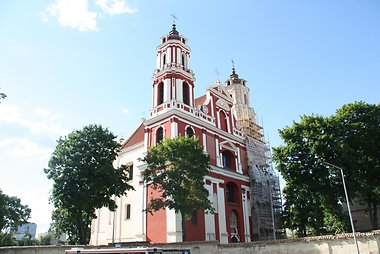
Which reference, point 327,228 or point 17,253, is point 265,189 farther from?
point 17,253

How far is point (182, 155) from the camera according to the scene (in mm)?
25359

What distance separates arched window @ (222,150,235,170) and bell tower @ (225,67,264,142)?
771 cm

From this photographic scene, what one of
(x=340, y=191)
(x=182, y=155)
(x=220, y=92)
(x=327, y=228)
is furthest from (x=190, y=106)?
(x=327, y=228)

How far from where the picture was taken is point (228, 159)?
4162 cm

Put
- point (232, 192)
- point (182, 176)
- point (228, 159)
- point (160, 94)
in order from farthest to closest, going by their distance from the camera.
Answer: point (228, 159)
point (232, 192)
point (160, 94)
point (182, 176)

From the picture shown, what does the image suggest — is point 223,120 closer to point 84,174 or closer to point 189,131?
point 189,131

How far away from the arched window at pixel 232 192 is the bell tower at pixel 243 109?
1141 centimetres

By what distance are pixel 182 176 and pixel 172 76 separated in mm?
16498

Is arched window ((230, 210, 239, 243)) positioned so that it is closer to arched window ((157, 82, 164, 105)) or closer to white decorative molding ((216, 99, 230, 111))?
white decorative molding ((216, 99, 230, 111))

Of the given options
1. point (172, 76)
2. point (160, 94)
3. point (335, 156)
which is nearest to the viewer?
point (335, 156)

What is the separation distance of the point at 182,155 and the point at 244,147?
20.5m

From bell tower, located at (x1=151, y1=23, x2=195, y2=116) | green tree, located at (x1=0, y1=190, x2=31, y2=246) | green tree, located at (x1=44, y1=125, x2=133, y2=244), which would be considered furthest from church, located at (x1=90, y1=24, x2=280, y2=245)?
green tree, located at (x1=0, y1=190, x2=31, y2=246)

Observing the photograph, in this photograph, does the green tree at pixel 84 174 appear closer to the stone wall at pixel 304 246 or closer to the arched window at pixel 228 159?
the stone wall at pixel 304 246

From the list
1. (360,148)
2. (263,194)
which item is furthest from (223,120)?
(360,148)
